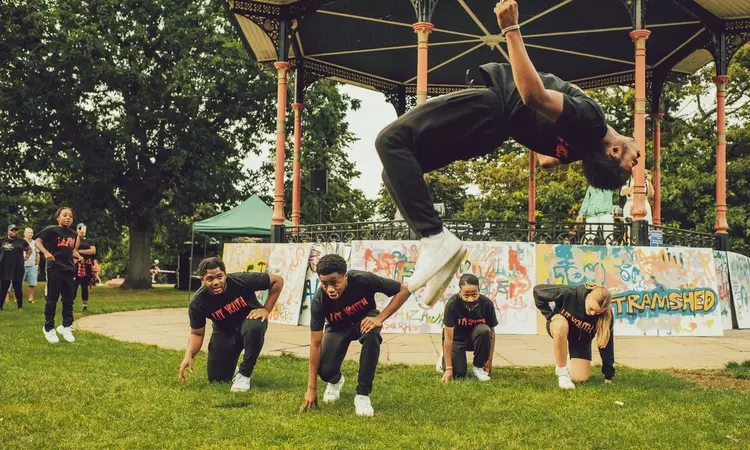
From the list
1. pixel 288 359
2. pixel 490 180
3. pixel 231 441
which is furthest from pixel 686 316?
pixel 490 180

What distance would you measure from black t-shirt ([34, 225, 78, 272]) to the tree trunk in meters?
19.5

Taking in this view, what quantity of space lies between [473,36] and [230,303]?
43.6 feet

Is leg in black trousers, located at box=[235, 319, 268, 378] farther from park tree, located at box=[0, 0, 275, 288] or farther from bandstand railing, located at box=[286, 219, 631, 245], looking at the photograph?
park tree, located at box=[0, 0, 275, 288]

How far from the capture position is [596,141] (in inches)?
126

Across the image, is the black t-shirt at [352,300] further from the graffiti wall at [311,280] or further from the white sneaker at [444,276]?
the graffiti wall at [311,280]

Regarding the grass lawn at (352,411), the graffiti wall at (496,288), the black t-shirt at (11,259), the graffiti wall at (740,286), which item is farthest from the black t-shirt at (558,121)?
the black t-shirt at (11,259)

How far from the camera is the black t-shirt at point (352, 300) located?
5902 millimetres

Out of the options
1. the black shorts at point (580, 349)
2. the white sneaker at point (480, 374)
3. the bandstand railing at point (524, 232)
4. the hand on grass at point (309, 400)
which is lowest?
the white sneaker at point (480, 374)

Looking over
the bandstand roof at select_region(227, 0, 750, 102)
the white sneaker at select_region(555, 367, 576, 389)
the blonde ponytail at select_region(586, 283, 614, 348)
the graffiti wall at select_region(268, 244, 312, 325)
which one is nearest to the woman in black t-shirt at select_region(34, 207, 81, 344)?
the graffiti wall at select_region(268, 244, 312, 325)

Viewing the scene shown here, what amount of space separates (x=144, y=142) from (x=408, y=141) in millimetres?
25969

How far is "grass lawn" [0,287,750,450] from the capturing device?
4574 millimetres

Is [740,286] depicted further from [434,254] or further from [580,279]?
[434,254]

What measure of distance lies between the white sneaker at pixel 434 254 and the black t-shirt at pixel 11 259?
13.8 m

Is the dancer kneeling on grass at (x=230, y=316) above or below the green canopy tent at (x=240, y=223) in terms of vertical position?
below
